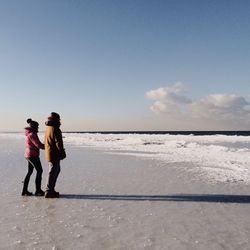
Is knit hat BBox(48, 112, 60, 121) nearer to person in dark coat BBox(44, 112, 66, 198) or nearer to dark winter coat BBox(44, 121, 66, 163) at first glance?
person in dark coat BBox(44, 112, 66, 198)

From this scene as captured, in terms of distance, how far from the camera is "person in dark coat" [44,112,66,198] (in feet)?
29.9

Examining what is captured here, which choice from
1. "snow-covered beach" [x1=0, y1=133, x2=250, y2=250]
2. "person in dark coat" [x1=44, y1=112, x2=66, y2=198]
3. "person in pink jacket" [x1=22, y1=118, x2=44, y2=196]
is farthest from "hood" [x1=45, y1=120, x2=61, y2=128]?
"snow-covered beach" [x1=0, y1=133, x2=250, y2=250]

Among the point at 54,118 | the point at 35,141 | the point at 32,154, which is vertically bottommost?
the point at 32,154

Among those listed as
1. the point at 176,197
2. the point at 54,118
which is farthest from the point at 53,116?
the point at 176,197

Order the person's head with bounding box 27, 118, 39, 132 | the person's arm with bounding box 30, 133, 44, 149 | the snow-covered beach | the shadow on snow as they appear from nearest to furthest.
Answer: the snow-covered beach < the shadow on snow < the person's arm with bounding box 30, 133, 44, 149 < the person's head with bounding box 27, 118, 39, 132

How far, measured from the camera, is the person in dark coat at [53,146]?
9.12m

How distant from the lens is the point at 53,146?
9211mm

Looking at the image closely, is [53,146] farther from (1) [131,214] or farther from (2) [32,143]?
(1) [131,214]

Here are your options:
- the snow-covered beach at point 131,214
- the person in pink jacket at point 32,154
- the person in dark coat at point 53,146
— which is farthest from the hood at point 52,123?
the snow-covered beach at point 131,214

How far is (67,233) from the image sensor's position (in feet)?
20.3

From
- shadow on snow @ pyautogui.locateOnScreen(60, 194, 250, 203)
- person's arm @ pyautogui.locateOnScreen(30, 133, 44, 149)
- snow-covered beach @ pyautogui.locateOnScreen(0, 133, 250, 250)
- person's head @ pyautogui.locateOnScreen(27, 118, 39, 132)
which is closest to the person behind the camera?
snow-covered beach @ pyautogui.locateOnScreen(0, 133, 250, 250)

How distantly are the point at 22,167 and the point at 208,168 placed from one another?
8122 mm

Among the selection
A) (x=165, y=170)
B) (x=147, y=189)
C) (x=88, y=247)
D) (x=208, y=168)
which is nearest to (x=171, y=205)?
(x=147, y=189)

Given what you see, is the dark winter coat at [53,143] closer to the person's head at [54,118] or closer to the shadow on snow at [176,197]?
the person's head at [54,118]
